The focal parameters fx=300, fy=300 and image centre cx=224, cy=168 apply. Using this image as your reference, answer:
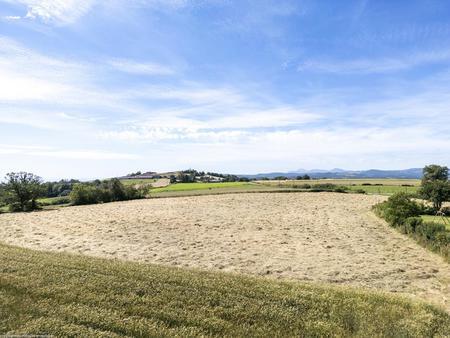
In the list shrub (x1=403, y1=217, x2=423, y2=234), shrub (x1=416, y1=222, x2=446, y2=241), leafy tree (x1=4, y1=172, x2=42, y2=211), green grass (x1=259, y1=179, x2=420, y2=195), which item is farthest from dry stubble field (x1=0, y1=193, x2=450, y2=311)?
green grass (x1=259, y1=179, x2=420, y2=195)

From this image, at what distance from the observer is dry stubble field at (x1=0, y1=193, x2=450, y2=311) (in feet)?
45.1

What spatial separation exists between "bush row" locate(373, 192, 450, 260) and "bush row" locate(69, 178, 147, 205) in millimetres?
45902

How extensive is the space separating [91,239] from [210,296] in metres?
16.7

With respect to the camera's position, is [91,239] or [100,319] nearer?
[100,319]

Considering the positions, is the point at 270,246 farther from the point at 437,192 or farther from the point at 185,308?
the point at 437,192

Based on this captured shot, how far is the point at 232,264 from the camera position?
15641mm

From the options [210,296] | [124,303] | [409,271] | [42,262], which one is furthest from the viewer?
[409,271]

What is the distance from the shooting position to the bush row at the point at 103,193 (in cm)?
5416

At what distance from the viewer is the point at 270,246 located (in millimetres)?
19656

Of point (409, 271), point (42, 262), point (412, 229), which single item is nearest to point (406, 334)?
point (409, 271)

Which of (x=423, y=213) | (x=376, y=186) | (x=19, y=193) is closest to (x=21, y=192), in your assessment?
(x=19, y=193)

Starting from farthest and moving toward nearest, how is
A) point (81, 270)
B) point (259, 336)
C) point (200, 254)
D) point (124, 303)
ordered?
point (200, 254) < point (81, 270) < point (124, 303) < point (259, 336)

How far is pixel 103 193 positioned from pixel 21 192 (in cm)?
1457

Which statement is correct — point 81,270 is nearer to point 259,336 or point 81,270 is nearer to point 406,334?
point 259,336
